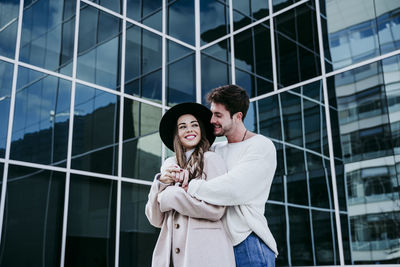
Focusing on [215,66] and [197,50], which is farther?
[197,50]

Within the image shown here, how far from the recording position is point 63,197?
770 centimetres

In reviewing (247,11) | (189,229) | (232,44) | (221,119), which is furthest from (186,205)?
(247,11)

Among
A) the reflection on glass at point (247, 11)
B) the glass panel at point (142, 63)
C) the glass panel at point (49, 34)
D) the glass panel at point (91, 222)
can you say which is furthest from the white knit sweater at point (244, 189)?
the reflection on glass at point (247, 11)

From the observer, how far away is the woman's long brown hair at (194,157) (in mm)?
2332

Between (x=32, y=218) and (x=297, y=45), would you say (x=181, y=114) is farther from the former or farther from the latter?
(x=297, y=45)

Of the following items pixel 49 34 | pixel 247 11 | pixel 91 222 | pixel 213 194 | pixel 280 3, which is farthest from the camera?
pixel 247 11

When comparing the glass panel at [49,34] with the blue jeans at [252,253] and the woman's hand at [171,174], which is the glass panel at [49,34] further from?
the blue jeans at [252,253]

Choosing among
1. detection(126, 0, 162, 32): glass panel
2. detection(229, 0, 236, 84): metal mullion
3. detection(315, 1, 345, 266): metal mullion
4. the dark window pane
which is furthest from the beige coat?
detection(126, 0, 162, 32): glass panel

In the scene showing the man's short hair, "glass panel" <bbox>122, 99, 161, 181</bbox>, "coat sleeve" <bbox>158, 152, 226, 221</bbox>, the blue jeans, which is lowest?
the blue jeans

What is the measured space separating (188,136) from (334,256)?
5.91 meters

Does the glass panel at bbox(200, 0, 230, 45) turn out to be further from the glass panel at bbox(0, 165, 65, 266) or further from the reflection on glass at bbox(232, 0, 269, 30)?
the glass panel at bbox(0, 165, 65, 266)

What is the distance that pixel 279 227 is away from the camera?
8281mm

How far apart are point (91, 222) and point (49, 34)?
143 inches

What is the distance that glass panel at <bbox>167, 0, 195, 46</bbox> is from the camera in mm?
10750
